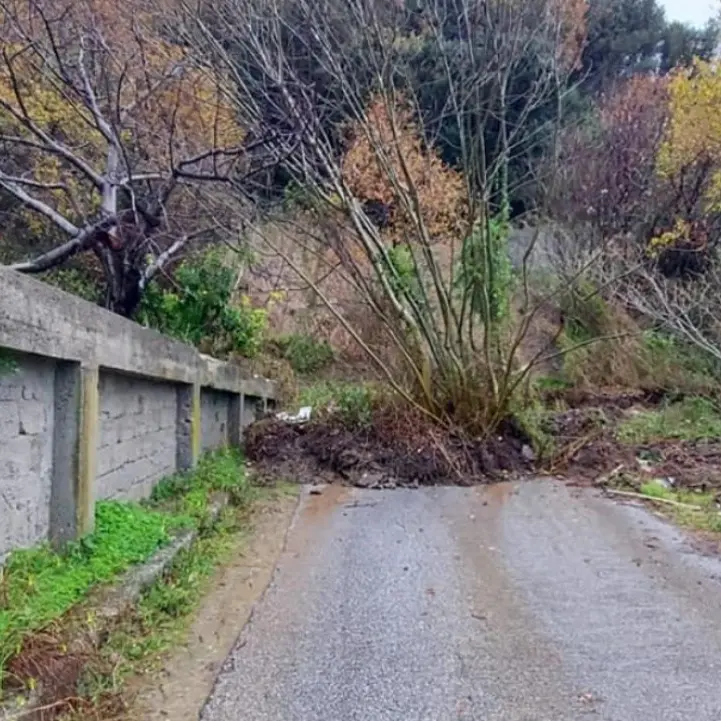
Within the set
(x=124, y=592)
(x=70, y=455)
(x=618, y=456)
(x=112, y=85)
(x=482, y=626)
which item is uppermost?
(x=112, y=85)

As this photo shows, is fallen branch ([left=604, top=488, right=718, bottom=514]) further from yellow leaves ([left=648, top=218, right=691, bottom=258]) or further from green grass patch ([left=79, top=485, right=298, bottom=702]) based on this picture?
yellow leaves ([left=648, top=218, right=691, bottom=258])

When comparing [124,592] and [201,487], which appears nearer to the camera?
[124,592]

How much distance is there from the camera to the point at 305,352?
44.3 feet

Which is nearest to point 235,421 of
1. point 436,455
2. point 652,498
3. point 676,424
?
point 436,455

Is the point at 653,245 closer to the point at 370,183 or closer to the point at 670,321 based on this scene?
the point at 670,321

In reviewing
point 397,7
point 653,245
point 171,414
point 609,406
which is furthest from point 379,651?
point 653,245

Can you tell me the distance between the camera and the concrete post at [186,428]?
21.3 feet

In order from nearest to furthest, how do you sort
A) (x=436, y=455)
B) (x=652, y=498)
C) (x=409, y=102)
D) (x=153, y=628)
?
1. (x=153, y=628)
2. (x=652, y=498)
3. (x=436, y=455)
4. (x=409, y=102)

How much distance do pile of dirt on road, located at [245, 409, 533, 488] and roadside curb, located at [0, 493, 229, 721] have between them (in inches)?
112

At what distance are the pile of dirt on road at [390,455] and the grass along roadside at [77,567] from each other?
72.2 inches

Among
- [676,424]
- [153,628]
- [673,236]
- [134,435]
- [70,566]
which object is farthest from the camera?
[673,236]

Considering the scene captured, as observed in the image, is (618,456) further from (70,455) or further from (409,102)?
(70,455)

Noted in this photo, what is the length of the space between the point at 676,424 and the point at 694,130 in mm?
6604

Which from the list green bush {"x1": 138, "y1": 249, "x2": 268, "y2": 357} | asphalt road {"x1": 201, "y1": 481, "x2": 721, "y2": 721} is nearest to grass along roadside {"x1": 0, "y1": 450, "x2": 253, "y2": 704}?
asphalt road {"x1": 201, "y1": 481, "x2": 721, "y2": 721}
